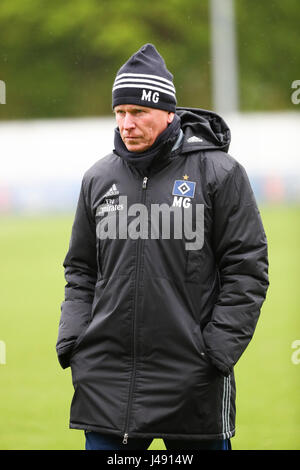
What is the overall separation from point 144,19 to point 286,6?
3.20 meters

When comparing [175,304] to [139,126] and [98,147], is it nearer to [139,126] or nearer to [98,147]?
[139,126]

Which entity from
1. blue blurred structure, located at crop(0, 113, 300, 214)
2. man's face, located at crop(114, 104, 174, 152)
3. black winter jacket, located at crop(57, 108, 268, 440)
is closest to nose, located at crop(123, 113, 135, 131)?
man's face, located at crop(114, 104, 174, 152)

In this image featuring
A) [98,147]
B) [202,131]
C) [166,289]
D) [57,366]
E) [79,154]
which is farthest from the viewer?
[98,147]

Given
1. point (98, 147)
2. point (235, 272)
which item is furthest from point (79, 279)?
point (98, 147)

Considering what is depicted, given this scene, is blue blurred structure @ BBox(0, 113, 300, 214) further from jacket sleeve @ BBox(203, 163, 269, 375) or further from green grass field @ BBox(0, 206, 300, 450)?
jacket sleeve @ BBox(203, 163, 269, 375)

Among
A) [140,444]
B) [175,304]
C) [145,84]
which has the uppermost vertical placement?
[145,84]

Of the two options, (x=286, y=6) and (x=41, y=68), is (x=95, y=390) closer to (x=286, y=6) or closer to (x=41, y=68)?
(x=286, y=6)

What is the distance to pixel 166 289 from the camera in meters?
2.62

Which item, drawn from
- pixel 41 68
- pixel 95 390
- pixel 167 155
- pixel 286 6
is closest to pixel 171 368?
pixel 95 390

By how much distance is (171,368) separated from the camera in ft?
8.65

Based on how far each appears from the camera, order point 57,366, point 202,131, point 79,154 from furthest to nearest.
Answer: point 79,154 → point 57,366 → point 202,131

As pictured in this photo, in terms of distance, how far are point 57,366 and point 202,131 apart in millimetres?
3849

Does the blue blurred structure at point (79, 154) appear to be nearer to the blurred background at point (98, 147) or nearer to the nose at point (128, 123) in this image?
the blurred background at point (98, 147)

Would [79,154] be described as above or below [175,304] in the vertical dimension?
above
